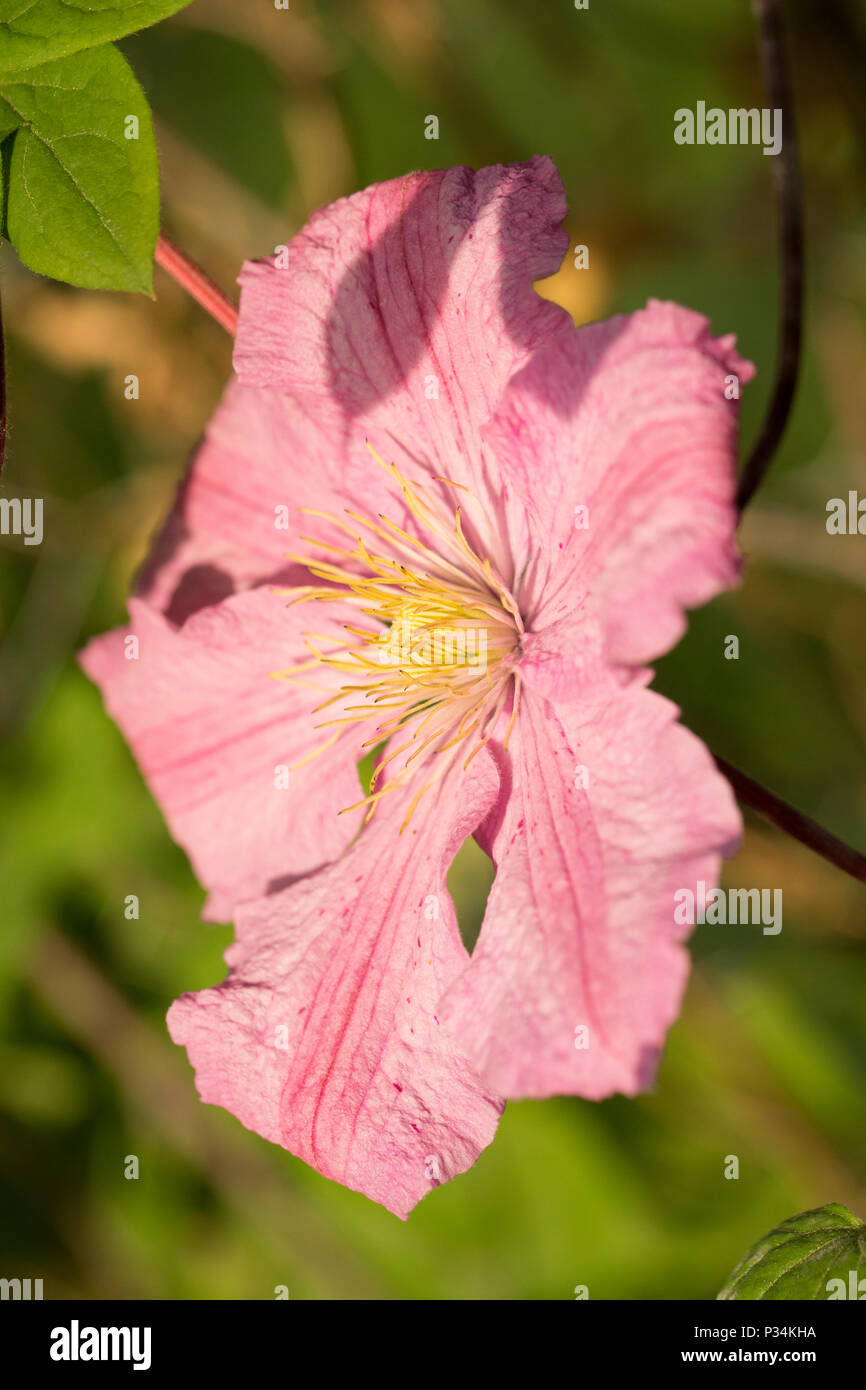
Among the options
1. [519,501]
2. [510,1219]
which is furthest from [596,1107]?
[519,501]

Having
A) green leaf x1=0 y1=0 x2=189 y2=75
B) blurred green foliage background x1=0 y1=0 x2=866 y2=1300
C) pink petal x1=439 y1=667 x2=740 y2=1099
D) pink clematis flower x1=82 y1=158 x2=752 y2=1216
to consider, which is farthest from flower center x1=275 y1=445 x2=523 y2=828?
blurred green foliage background x1=0 y1=0 x2=866 y2=1300

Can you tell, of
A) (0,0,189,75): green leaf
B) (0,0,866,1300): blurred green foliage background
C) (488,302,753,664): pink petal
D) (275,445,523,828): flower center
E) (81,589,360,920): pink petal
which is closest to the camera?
(488,302,753,664): pink petal

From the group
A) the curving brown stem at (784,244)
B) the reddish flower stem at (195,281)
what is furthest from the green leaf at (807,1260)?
the reddish flower stem at (195,281)

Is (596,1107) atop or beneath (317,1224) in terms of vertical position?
atop

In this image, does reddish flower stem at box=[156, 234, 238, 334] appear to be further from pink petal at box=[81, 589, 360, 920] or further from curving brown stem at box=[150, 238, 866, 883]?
curving brown stem at box=[150, 238, 866, 883]

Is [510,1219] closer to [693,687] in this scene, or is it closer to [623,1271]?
[623,1271]

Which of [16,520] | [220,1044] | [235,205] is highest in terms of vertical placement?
[235,205]
